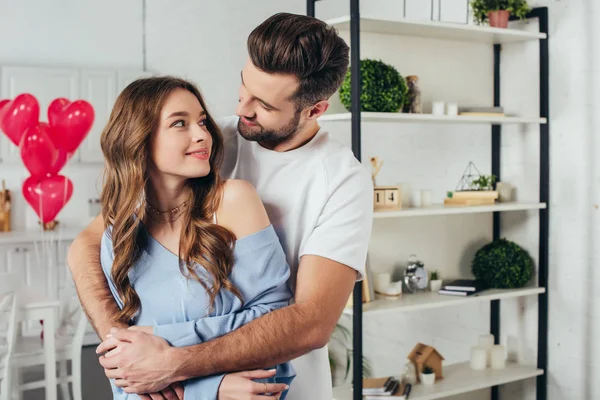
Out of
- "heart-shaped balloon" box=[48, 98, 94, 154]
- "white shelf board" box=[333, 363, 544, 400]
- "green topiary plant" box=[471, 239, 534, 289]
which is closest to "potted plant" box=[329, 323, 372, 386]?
"white shelf board" box=[333, 363, 544, 400]

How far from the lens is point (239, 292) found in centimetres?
159

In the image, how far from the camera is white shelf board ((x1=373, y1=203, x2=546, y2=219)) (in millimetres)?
3375

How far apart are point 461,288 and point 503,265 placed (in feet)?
0.99

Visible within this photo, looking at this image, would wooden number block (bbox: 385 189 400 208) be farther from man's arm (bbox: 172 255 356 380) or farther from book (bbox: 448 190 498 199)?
man's arm (bbox: 172 255 356 380)

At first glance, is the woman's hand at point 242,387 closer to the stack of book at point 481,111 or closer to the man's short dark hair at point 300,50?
the man's short dark hair at point 300,50

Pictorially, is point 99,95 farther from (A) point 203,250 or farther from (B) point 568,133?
(A) point 203,250

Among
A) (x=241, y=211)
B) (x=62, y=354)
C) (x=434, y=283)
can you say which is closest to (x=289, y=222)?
(x=241, y=211)

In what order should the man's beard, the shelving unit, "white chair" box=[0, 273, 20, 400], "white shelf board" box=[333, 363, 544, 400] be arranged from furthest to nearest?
"white chair" box=[0, 273, 20, 400]
"white shelf board" box=[333, 363, 544, 400]
the shelving unit
the man's beard

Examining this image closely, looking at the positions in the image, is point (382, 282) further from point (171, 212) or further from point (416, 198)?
point (171, 212)

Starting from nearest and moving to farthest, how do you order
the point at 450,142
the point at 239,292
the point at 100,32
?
1. the point at 239,292
2. the point at 450,142
3. the point at 100,32

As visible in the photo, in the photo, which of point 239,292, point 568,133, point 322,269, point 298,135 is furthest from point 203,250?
point 568,133

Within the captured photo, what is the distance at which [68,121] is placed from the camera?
→ 4973 mm

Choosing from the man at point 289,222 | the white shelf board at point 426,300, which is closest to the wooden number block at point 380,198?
the white shelf board at point 426,300

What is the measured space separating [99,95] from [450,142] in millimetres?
3440
